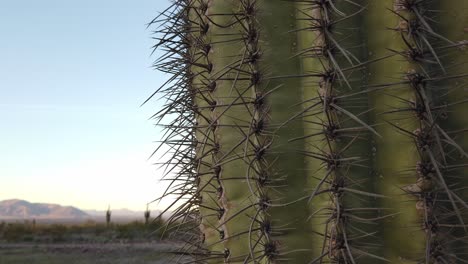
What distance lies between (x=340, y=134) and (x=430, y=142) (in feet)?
0.69

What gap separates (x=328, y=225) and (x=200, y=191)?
18.1 inches

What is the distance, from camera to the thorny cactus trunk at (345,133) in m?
1.32

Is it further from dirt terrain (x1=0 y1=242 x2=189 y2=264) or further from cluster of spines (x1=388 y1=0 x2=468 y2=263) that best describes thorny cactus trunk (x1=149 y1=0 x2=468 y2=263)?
dirt terrain (x1=0 y1=242 x2=189 y2=264)

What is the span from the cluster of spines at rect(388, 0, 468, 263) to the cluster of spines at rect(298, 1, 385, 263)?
0.10 meters

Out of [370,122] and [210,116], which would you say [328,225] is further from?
[210,116]

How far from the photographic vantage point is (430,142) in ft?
4.32

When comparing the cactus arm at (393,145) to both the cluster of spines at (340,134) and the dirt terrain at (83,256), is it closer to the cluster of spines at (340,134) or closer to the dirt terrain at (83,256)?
the cluster of spines at (340,134)

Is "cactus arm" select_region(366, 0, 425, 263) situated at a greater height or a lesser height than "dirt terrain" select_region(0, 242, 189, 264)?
greater

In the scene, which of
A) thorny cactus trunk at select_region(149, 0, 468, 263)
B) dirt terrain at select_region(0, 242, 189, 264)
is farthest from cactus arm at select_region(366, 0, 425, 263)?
dirt terrain at select_region(0, 242, 189, 264)

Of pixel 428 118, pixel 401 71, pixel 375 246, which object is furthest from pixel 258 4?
pixel 375 246

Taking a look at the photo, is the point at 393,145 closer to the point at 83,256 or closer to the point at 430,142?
the point at 430,142

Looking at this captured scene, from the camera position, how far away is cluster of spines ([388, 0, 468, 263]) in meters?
1.30

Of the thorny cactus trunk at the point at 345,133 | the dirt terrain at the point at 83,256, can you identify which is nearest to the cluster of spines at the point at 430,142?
the thorny cactus trunk at the point at 345,133

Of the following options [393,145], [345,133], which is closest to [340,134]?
[345,133]
